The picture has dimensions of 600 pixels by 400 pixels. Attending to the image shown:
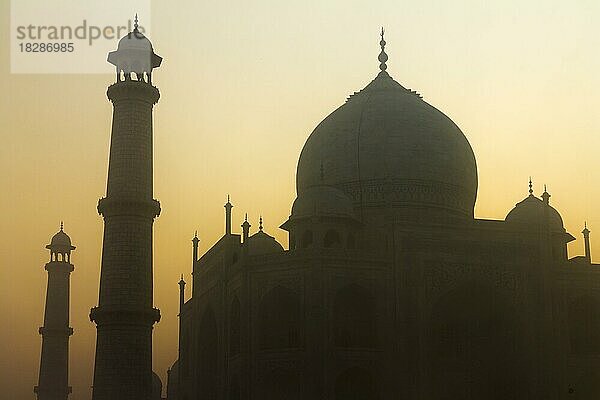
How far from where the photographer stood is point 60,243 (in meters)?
35.0

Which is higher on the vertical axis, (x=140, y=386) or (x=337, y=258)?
(x=337, y=258)

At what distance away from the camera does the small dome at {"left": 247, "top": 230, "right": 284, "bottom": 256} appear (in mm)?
31438

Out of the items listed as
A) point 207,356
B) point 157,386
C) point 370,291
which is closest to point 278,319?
point 370,291

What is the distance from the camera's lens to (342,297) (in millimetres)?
28266

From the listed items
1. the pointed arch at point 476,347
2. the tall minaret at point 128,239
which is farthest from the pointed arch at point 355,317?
the tall minaret at point 128,239

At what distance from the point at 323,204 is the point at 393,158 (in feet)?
12.0

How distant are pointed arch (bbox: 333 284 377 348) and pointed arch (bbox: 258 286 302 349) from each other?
1058 mm

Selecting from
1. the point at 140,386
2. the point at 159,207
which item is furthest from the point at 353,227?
the point at 140,386

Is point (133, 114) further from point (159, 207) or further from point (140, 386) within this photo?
point (140, 386)

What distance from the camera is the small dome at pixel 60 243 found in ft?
115

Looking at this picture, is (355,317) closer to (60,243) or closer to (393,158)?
(393,158)

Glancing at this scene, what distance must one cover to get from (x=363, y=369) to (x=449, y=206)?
6.77 meters

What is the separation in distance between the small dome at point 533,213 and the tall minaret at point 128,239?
10.9 meters

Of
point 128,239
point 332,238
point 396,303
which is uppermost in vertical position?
point 332,238
